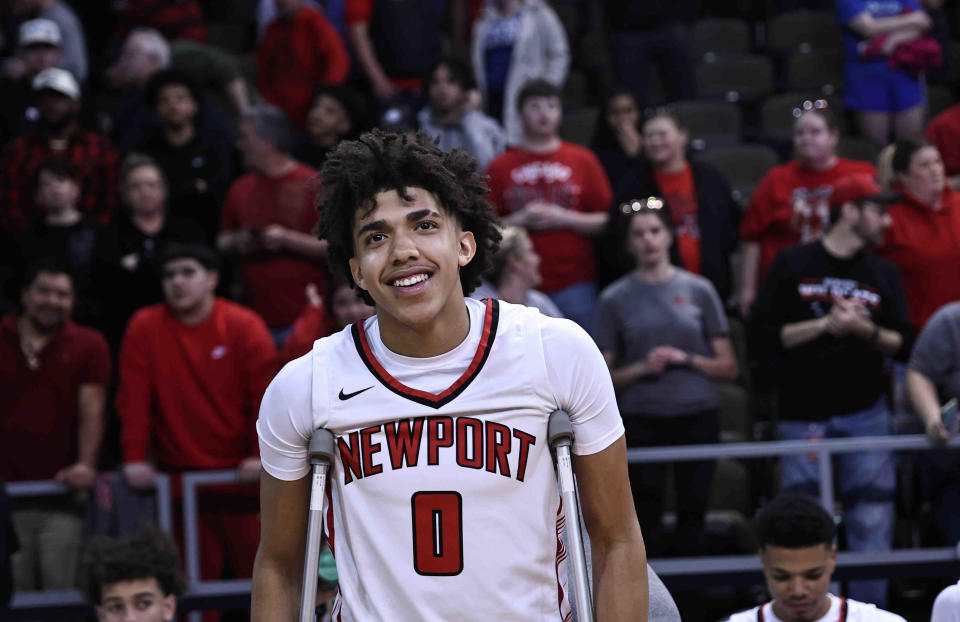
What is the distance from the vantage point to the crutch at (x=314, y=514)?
316 centimetres

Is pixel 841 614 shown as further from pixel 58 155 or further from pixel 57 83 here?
pixel 57 83

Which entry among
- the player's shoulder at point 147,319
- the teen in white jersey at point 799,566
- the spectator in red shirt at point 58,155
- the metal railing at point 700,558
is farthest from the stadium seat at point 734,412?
the spectator in red shirt at point 58,155

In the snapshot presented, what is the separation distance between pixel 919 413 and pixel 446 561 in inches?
165

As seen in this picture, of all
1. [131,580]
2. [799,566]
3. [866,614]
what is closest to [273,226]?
[131,580]

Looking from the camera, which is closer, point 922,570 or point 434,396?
point 434,396

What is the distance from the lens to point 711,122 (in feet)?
36.5

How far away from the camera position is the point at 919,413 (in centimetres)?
674

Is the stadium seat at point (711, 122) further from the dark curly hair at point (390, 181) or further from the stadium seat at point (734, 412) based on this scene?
the dark curly hair at point (390, 181)

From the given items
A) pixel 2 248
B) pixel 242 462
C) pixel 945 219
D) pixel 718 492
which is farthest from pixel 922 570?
pixel 2 248

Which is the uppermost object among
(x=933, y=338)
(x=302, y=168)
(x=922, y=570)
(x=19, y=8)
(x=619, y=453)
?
(x=19, y=8)

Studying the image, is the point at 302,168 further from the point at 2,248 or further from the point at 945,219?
the point at 945,219

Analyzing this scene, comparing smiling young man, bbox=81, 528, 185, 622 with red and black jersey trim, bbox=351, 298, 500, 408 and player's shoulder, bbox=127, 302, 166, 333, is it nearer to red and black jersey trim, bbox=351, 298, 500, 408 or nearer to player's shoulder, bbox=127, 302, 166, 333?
player's shoulder, bbox=127, 302, 166, 333

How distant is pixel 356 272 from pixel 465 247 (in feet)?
0.87

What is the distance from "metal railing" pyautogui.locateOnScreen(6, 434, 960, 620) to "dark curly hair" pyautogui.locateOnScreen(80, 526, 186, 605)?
2.75 feet
